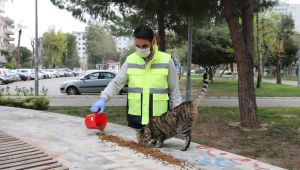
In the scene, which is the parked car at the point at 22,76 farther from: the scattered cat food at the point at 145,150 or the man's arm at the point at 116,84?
the man's arm at the point at 116,84

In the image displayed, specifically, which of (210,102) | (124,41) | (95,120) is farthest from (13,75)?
(124,41)

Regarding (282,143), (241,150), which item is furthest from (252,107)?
(241,150)

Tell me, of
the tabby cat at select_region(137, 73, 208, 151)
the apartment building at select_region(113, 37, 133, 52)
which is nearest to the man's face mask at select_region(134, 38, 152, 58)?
the tabby cat at select_region(137, 73, 208, 151)

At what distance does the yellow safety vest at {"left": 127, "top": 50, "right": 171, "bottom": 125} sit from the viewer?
4.17 meters

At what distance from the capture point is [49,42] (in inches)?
3049

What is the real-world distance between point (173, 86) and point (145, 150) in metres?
0.72

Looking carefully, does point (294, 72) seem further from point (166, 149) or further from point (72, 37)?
point (166, 149)

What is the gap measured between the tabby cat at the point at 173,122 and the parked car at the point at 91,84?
17.4 m

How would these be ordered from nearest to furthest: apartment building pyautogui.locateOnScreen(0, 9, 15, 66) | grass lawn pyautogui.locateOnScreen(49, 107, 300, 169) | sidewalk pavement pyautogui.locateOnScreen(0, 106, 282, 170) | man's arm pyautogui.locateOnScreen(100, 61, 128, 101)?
sidewalk pavement pyautogui.locateOnScreen(0, 106, 282, 170), man's arm pyautogui.locateOnScreen(100, 61, 128, 101), grass lawn pyautogui.locateOnScreen(49, 107, 300, 169), apartment building pyautogui.locateOnScreen(0, 9, 15, 66)

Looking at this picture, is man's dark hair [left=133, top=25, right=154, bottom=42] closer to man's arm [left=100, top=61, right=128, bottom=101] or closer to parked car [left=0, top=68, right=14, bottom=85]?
man's arm [left=100, top=61, right=128, bottom=101]

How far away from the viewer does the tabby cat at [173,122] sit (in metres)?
4.18

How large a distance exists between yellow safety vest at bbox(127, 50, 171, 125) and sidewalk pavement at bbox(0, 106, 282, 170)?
1.49 feet

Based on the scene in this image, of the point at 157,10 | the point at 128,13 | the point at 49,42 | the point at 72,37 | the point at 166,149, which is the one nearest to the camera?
the point at 166,149

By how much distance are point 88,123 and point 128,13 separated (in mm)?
10025
